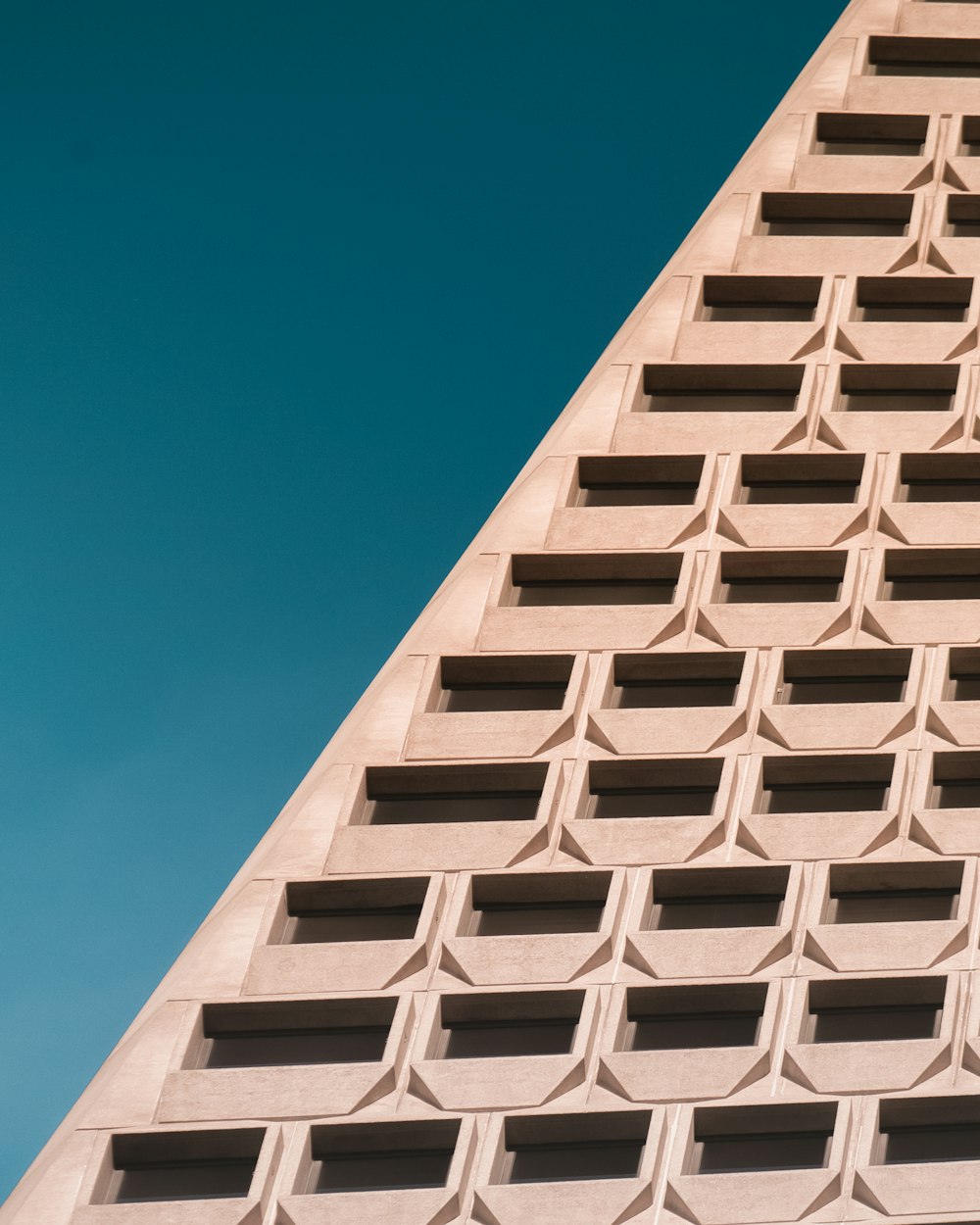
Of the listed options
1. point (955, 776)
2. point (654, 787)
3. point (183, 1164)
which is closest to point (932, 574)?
point (955, 776)

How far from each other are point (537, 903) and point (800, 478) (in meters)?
7.33

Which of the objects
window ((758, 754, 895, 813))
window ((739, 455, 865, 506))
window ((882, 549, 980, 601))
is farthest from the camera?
window ((739, 455, 865, 506))

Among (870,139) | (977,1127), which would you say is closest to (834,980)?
(977,1127)

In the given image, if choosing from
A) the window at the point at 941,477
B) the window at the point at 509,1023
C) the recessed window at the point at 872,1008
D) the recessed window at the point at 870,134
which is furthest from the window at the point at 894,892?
the recessed window at the point at 870,134

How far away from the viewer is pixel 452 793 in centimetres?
2128

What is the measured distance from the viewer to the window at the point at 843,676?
21.8 metres

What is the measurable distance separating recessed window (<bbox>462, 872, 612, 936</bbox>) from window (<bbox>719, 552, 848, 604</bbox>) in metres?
4.78

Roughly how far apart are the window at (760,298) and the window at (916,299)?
741mm

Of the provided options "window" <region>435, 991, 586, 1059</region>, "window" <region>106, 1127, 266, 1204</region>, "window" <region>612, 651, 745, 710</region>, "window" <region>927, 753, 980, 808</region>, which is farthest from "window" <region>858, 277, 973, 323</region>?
"window" <region>106, 1127, 266, 1204</region>

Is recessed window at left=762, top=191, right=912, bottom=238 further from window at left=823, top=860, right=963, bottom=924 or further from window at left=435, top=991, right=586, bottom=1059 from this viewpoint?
window at left=435, top=991, right=586, bottom=1059

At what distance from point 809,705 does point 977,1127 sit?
5.22m

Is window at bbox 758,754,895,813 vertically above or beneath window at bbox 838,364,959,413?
beneath

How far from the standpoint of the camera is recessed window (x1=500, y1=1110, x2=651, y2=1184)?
17.5 m

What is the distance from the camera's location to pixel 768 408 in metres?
25.7
